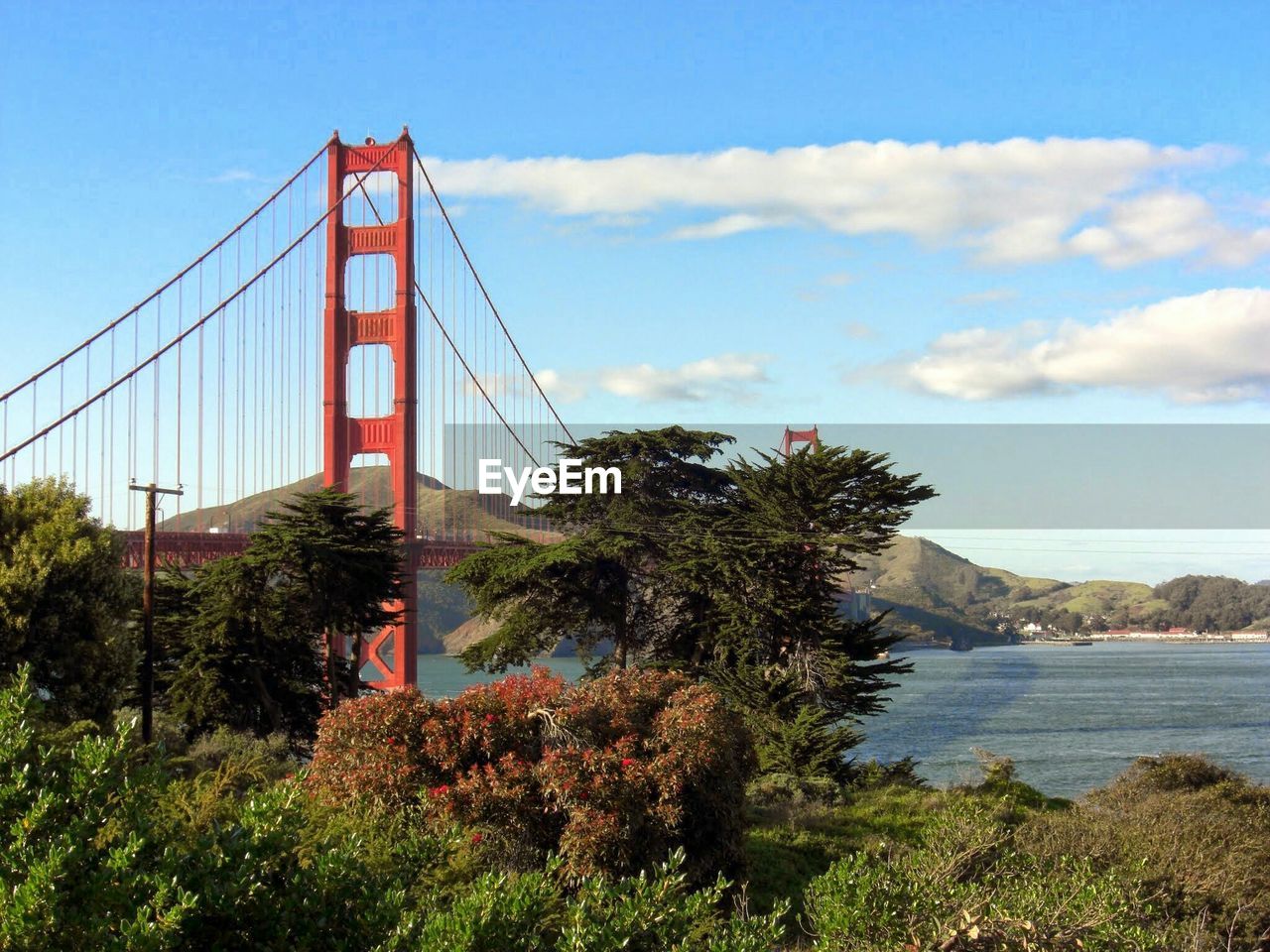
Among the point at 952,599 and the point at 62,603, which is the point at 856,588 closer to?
the point at 952,599

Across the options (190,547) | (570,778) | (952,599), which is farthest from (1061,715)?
(952,599)

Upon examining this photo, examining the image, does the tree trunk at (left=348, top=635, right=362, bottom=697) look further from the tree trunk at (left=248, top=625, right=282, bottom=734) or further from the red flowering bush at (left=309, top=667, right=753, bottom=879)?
the red flowering bush at (left=309, top=667, right=753, bottom=879)

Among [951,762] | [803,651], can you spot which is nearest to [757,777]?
[803,651]

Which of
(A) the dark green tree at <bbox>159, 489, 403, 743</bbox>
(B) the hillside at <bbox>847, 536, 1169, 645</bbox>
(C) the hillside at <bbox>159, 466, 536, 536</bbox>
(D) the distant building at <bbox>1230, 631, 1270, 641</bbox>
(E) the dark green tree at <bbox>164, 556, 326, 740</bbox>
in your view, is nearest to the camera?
(E) the dark green tree at <bbox>164, 556, 326, 740</bbox>

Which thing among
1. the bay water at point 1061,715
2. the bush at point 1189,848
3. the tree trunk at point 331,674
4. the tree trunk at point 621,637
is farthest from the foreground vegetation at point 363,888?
the tree trunk at point 621,637

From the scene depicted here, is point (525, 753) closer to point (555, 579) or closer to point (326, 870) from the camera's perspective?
point (326, 870)

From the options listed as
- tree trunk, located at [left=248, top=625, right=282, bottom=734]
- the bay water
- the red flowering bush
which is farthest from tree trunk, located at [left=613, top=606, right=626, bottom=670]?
the red flowering bush

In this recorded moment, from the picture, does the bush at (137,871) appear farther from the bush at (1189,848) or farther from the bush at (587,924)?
the bush at (1189,848)

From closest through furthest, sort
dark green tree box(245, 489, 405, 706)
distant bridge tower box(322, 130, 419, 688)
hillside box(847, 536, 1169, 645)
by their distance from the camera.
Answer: dark green tree box(245, 489, 405, 706) < distant bridge tower box(322, 130, 419, 688) < hillside box(847, 536, 1169, 645)
